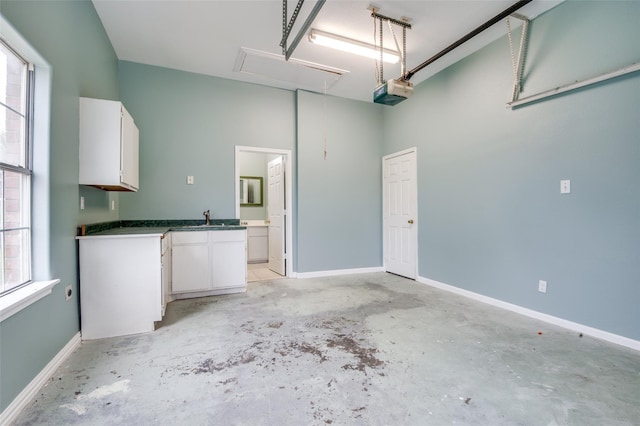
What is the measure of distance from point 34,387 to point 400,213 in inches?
177

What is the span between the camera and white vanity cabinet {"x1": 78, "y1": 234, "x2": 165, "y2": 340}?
2.45 meters

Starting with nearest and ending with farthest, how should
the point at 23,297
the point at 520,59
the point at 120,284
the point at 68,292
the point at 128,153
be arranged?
the point at 23,297 → the point at 68,292 → the point at 120,284 → the point at 128,153 → the point at 520,59

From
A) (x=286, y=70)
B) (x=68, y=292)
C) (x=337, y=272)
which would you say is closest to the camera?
(x=68, y=292)

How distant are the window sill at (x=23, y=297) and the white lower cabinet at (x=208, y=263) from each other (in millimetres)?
1596

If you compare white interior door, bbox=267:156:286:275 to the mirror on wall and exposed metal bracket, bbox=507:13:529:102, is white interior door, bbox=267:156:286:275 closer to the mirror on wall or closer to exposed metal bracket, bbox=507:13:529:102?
the mirror on wall

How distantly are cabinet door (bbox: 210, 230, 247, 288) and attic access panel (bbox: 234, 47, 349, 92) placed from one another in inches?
89.0

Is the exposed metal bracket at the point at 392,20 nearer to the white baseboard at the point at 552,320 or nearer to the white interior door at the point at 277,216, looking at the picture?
the white interior door at the point at 277,216

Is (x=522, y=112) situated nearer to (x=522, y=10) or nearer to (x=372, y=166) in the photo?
(x=522, y=10)

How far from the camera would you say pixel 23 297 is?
162 centimetres

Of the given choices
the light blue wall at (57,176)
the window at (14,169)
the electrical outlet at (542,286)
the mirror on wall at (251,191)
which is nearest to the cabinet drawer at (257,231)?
the mirror on wall at (251,191)

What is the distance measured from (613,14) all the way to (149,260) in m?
4.47

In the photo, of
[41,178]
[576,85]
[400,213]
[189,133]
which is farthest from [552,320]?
[189,133]

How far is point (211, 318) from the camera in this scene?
298cm

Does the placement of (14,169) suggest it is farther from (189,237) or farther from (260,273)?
(260,273)
